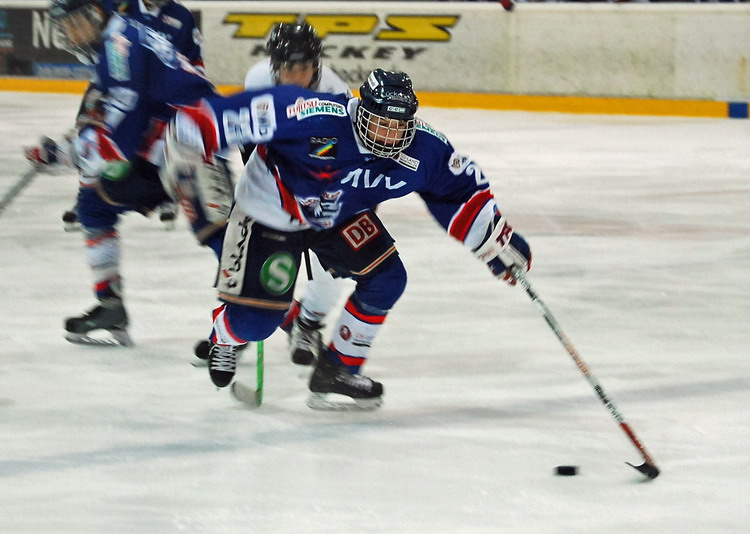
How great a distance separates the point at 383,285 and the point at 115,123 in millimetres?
838

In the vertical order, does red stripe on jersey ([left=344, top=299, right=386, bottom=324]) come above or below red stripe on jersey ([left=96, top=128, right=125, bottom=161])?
below

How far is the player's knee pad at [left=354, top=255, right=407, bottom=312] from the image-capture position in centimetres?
302

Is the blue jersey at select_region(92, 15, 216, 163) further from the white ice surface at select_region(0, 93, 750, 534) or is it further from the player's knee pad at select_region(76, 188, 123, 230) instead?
the white ice surface at select_region(0, 93, 750, 534)

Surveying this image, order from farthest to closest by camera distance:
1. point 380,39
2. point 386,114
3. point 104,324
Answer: point 380,39 → point 104,324 → point 386,114

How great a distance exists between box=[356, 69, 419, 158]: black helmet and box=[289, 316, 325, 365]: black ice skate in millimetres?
802

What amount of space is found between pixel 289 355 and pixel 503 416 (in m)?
0.80

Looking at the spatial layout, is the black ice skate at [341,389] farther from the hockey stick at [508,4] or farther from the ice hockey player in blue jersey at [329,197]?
the hockey stick at [508,4]

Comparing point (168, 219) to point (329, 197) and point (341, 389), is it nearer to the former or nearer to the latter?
point (341, 389)

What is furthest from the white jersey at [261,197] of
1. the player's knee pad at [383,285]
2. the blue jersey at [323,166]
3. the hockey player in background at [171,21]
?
the hockey player in background at [171,21]

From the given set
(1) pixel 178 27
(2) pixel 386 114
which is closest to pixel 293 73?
(2) pixel 386 114

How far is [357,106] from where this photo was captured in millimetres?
2840

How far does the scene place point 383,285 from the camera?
3.02m

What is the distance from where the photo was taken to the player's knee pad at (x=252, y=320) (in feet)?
9.75

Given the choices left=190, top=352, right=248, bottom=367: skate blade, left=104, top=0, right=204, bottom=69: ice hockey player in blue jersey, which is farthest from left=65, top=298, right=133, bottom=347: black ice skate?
left=104, top=0, right=204, bottom=69: ice hockey player in blue jersey
